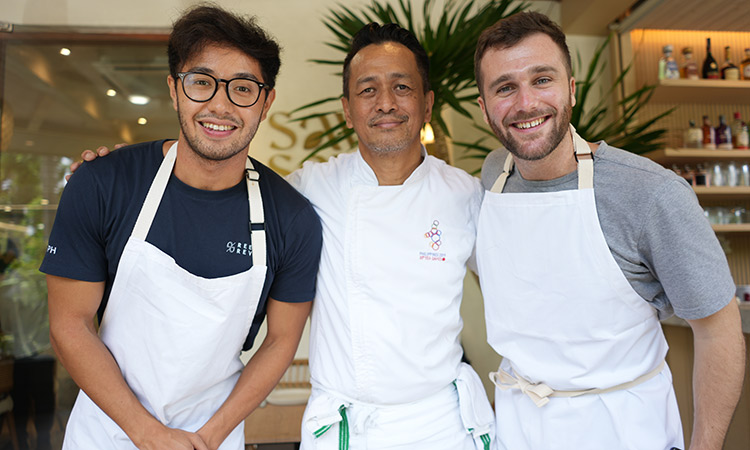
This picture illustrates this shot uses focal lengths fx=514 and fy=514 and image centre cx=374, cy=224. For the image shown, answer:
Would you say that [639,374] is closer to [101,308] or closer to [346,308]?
[346,308]

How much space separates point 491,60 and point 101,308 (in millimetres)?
1312

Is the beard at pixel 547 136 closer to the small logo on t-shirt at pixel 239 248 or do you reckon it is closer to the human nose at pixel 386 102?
the human nose at pixel 386 102

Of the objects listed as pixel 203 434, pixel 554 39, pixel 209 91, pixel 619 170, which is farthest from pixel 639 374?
pixel 209 91

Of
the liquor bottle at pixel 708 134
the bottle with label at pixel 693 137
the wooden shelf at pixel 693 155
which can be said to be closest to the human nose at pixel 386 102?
the wooden shelf at pixel 693 155

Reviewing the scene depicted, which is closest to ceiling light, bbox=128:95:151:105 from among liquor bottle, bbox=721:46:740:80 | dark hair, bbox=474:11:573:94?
dark hair, bbox=474:11:573:94

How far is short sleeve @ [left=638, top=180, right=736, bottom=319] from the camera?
114 cm

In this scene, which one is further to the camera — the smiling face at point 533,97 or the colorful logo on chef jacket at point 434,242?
the colorful logo on chef jacket at point 434,242

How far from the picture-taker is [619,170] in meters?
1.29

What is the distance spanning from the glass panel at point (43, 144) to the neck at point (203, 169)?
241 cm

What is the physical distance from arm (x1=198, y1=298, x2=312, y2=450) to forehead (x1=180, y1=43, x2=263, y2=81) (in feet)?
2.21

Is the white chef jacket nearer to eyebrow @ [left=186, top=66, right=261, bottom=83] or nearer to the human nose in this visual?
the human nose

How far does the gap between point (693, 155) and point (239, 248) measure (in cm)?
315

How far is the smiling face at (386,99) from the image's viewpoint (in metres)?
1.68

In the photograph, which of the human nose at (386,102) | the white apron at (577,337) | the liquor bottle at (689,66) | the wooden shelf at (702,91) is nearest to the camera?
the white apron at (577,337)
